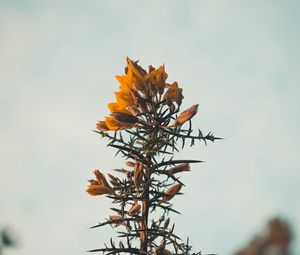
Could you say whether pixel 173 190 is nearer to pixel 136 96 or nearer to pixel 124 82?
pixel 136 96

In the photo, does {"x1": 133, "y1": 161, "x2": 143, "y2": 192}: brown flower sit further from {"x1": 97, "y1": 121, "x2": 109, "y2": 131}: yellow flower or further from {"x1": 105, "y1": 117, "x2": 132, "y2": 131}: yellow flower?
{"x1": 97, "y1": 121, "x2": 109, "y2": 131}: yellow flower

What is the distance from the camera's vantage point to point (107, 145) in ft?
5.39

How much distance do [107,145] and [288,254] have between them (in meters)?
26.9

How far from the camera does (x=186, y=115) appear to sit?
5.83 feet

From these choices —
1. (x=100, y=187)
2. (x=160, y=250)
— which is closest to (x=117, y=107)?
(x=100, y=187)

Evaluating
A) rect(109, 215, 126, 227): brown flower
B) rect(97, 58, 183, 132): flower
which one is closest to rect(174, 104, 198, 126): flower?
rect(97, 58, 183, 132): flower

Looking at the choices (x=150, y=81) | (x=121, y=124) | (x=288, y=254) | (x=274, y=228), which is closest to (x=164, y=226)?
(x=121, y=124)

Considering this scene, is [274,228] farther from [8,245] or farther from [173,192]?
[173,192]

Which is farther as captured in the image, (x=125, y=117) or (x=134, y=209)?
(x=125, y=117)

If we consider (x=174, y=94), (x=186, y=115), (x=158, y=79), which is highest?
(x=158, y=79)

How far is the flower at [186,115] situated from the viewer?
1.74m

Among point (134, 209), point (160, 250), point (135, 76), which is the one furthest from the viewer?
point (135, 76)

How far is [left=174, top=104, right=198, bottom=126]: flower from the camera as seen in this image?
174 cm

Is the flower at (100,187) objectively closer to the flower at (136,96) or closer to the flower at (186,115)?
the flower at (136,96)
